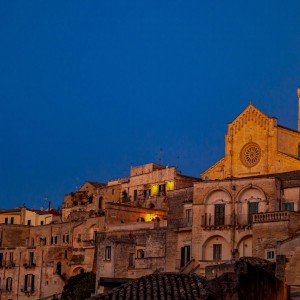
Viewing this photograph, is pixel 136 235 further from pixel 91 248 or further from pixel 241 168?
pixel 241 168

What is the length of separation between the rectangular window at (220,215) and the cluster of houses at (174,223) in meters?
0.07

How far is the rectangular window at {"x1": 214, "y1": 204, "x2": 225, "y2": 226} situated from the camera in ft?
174

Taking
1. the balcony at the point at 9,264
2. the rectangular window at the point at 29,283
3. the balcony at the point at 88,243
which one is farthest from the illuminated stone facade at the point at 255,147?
the balcony at the point at 9,264

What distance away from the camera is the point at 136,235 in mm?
60906

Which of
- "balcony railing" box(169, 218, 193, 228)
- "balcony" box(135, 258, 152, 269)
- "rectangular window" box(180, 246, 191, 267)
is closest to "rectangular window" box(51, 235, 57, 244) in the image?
"balcony" box(135, 258, 152, 269)

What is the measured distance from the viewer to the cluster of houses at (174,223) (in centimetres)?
5056

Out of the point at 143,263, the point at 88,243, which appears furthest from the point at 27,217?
the point at 143,263

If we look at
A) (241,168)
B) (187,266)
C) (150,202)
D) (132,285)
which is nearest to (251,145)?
(241,168)

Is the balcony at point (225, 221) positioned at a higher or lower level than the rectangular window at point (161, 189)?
lower

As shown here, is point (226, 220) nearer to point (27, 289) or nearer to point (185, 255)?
point (185, 255)

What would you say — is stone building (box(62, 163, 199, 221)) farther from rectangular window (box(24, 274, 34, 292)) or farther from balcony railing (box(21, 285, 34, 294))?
balcony railing (box(21, 285, 34, 294))

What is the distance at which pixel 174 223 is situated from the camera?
186ft

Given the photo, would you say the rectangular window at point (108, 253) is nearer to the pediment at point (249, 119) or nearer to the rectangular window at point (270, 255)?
the rectangular window at point (270, 255)

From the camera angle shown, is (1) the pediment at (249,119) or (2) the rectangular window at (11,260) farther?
(2) the rectangular window at (11,260)
